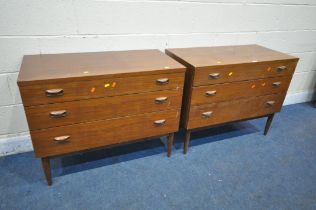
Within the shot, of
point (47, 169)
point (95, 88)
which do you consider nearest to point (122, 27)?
point (95, 88)

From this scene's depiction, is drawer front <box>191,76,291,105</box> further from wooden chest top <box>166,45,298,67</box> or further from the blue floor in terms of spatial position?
the blue floor

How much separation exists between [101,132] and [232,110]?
1.03 meters

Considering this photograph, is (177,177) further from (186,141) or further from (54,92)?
(54,92)

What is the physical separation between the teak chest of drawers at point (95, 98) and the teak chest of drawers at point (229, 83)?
0.44 feet

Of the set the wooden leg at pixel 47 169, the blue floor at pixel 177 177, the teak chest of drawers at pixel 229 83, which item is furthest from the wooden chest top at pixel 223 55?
the wooden leg at pixel 47 169

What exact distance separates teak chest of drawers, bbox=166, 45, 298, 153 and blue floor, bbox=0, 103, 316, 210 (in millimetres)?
272

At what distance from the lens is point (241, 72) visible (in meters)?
1.79

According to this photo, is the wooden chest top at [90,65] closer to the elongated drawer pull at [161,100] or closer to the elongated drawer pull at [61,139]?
the elongated drawer pull at [161,100]

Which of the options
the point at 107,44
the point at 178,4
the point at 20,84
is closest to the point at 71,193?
the point at 20,84

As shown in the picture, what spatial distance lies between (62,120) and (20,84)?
0.31 metres

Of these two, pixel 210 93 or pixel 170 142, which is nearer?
pixel 210 93

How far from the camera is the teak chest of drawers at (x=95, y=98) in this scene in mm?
1328

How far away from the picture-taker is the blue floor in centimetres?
157

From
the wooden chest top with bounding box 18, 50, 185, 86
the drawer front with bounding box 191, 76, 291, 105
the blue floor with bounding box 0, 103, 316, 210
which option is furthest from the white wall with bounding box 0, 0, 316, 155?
the drawer front with bounding box 191, 76, 291, 105
